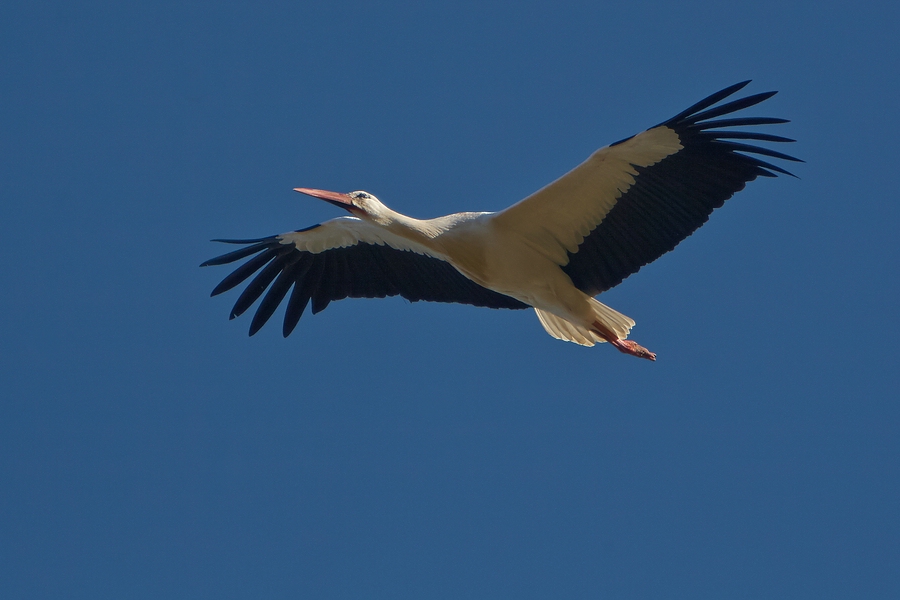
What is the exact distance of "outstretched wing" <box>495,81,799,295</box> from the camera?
7363 mm

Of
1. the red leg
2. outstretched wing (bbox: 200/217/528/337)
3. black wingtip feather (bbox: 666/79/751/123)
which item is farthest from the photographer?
outstretched wing (bbox: 200/217/528/337)

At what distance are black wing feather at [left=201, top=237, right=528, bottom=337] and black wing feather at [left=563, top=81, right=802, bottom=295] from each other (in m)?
0.91

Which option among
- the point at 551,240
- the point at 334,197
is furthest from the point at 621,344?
the point at 334,197

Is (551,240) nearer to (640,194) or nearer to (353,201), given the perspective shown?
(640,194)

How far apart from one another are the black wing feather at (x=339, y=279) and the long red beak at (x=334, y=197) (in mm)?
916

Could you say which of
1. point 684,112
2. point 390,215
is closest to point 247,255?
point 390,215

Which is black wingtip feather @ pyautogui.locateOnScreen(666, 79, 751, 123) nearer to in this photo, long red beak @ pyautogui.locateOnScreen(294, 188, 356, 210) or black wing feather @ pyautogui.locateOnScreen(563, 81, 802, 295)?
black wing feather @ pyautogui.locateOnScreen(563, 81, 802, 295)

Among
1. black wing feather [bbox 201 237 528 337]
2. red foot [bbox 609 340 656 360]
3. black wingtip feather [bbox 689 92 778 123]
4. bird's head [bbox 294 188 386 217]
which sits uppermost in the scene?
black wingtip feather [bbox 689 92 778 123]

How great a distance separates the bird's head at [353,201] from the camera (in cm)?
786

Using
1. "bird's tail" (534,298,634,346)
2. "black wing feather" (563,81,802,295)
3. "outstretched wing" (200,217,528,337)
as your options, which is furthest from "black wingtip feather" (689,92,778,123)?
"outstretched wing" (200,217,528,337)

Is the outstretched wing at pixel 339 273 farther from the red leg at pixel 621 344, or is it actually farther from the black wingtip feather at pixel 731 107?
the black wingtip feather at pixel 731 107

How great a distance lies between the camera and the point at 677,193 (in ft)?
25.1

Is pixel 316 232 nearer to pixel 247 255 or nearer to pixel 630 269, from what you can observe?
pixel 247 255

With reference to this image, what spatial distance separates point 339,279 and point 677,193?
114 inches
